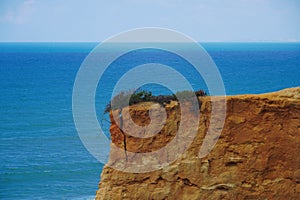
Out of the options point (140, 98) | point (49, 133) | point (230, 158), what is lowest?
point (230, 158)

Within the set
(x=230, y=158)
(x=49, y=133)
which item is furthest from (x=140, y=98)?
(x=49, y=133)

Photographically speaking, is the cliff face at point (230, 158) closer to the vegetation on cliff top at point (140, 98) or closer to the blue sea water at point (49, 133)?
the vegetation on cliff top at point (140, 98)

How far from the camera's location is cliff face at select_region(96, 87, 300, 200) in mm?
12578

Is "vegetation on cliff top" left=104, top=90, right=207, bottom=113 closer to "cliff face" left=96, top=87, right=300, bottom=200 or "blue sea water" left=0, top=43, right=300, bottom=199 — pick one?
"cliff face" left=96, top=87, right=300, bottom=200

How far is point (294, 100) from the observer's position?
41.6 feet

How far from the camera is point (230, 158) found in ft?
41.5

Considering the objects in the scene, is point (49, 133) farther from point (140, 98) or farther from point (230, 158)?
point (230, 158)

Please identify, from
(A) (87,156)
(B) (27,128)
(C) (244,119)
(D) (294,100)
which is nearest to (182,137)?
(C) (244,119)

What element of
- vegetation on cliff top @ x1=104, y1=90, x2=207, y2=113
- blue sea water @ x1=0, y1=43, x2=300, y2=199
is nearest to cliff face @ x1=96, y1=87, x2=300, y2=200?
vegetation on cliff top @ x1=104, y1=90, x2=207, y2=113

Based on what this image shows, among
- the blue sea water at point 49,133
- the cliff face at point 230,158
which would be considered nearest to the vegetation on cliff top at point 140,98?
the cliff face at point 230,158

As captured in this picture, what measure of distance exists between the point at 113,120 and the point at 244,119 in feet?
9.97

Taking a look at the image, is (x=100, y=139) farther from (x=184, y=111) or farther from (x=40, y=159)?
(x=184, y=111)

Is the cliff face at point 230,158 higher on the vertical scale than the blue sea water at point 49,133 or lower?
lower

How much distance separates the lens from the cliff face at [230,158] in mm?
12578
